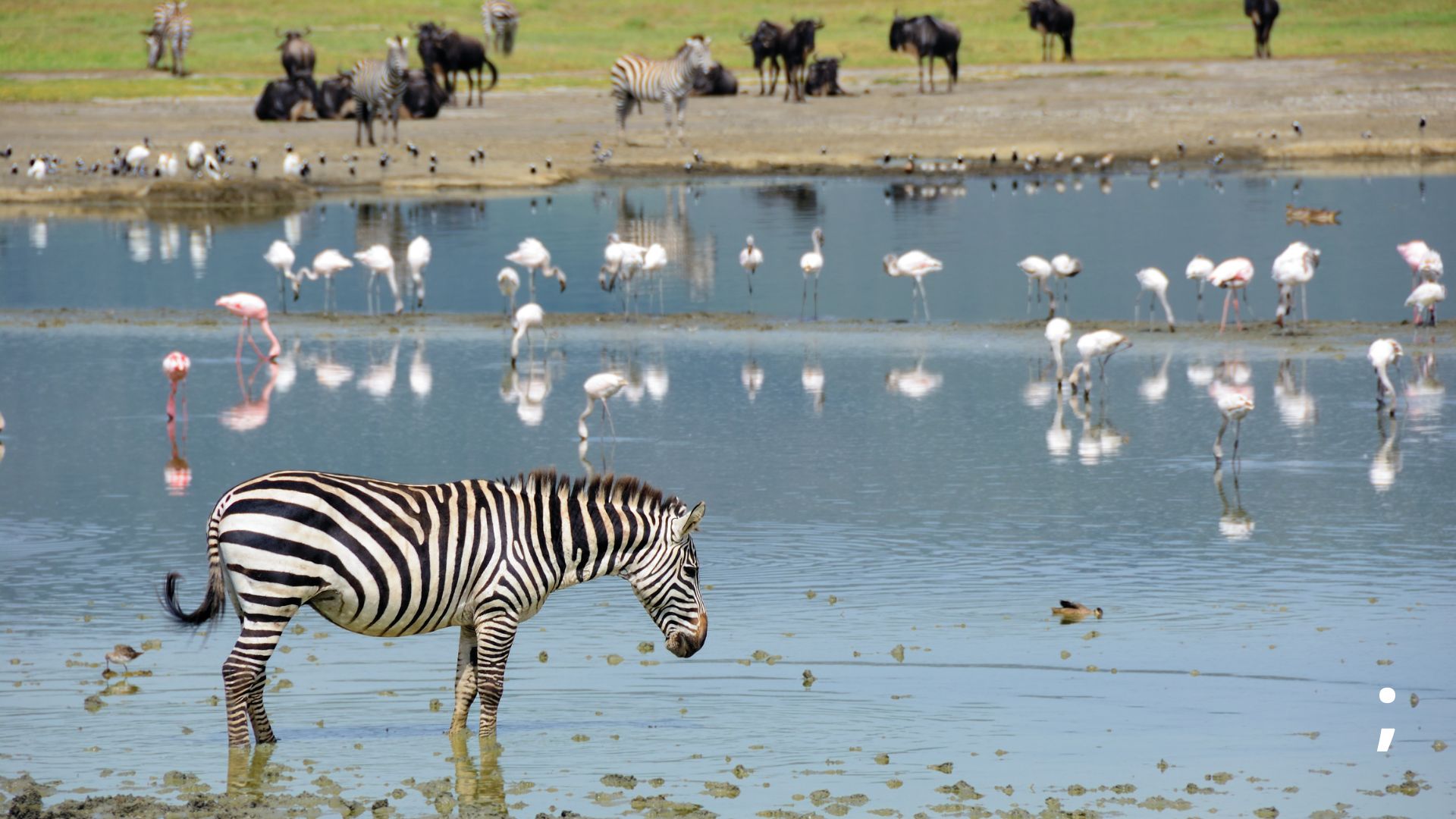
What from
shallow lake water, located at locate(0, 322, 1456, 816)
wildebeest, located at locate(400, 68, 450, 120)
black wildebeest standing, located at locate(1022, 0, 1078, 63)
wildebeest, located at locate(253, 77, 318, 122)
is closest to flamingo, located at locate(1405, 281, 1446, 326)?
shallow lake water, located at locate(0, 322, 1456, 816)

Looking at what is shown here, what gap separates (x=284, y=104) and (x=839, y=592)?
3685 centimetres

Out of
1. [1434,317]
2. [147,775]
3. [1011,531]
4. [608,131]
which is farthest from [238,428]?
[608,131]

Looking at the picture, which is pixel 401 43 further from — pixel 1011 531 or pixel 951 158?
pixel 1011 531

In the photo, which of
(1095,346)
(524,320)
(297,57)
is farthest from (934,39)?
(1095,346)

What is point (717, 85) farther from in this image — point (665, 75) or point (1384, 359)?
point (1384, 359)

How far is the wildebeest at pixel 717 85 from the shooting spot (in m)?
50.2

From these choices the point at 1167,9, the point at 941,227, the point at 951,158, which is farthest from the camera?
the point at 1167,9

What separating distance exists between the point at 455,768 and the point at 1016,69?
50.3 m

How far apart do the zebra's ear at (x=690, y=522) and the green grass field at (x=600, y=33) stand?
147 ft

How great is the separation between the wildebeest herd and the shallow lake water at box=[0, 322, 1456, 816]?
23.0m

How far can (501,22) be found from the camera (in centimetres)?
6241

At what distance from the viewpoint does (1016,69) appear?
55969 mm

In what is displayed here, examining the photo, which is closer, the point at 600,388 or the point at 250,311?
the point at 600,388

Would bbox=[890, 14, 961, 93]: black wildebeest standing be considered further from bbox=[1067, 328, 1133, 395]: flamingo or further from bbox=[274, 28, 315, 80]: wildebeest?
bbox=[1067, 328, 1133, 395]: flamingo
